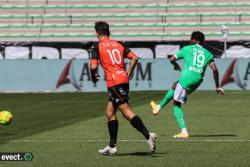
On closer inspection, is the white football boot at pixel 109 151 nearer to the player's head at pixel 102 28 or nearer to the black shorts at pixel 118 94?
the black shorts at pixel 118 94

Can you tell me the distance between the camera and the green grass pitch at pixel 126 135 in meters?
12.1

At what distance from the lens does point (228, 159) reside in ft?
39.7

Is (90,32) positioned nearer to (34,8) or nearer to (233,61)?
(34,8)

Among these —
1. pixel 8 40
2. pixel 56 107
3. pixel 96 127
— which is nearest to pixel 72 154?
pixel 96 127

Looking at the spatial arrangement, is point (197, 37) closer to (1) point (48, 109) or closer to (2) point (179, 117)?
(2) point (179, 117)

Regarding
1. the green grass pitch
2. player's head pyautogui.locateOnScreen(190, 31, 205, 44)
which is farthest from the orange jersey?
player's head pyautogui.locateOnScreen(190, 31, 205, 44)

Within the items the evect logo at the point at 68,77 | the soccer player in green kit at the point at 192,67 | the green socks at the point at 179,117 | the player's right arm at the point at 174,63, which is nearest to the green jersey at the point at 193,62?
the soccer player in green kit at the point at 192,67

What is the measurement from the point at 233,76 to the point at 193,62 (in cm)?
1899

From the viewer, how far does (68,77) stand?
35.7 m

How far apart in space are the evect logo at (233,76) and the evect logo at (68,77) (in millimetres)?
6564

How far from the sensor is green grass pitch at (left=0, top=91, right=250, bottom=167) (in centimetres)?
1210

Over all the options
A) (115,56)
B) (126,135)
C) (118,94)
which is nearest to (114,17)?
(126,135)

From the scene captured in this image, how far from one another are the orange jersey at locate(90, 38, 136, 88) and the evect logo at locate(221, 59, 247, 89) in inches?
868

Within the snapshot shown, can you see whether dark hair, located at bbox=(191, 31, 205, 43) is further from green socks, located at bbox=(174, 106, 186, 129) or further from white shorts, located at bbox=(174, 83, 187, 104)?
green socks, located at bbox=(174, 106, 186, 129)
